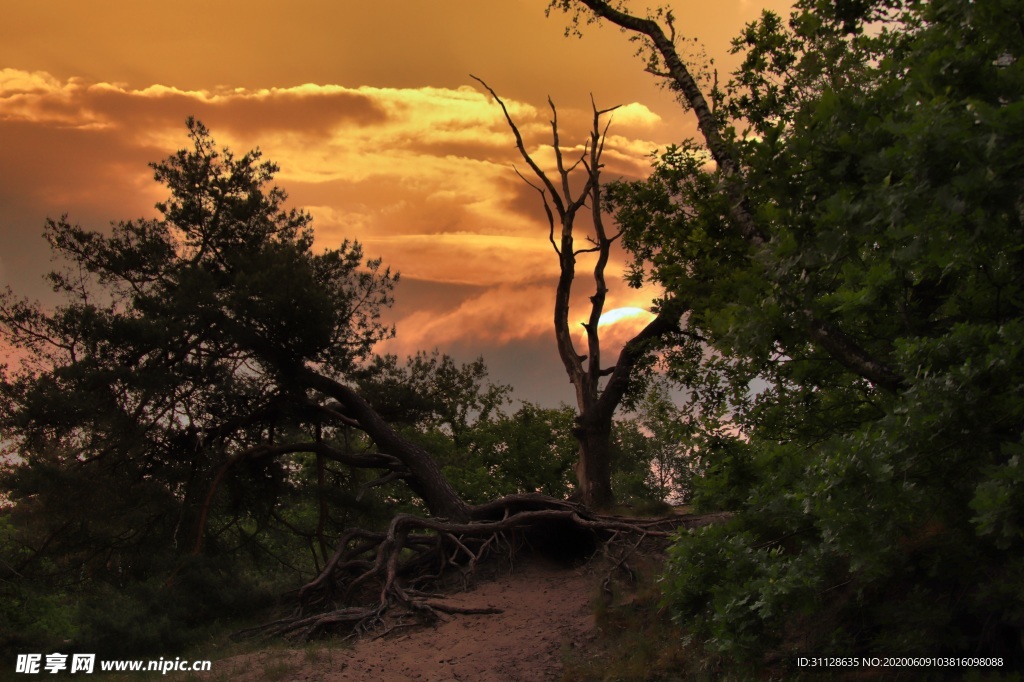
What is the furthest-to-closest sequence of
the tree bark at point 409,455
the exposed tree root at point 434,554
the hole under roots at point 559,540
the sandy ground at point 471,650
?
the tree bark at point 409,455
the hole under roots at point 559,540
the exposed tree root at point 434,554
the sandy ground at point 471,650

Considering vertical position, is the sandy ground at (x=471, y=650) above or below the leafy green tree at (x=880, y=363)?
below

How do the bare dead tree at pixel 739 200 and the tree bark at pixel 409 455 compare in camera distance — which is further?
the tree bark at pixel 409 455

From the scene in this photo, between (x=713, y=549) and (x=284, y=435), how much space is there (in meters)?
15.4

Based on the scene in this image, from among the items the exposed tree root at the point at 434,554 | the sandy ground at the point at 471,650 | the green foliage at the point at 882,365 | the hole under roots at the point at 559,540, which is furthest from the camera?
the hole under roots at the point at 559,540

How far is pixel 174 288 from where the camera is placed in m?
17.5

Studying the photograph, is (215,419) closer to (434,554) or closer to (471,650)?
(434,554)

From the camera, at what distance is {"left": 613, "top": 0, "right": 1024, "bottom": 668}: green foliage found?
583 cm

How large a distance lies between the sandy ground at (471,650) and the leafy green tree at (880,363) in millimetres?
3977

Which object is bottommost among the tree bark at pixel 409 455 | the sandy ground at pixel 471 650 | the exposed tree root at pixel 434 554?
the sandy ground at pixel 471 650

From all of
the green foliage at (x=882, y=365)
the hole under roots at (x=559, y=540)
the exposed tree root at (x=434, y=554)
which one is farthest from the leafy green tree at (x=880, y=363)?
the hole under roots at (x=559, y=540)

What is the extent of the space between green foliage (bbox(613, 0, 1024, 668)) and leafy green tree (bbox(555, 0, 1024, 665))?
2 cm

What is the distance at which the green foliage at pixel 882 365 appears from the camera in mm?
5828

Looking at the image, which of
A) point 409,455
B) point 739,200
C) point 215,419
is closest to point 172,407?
point 215,419

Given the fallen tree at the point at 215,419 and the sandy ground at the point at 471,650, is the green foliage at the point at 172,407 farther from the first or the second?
the sandy ground at the point at 471,650
